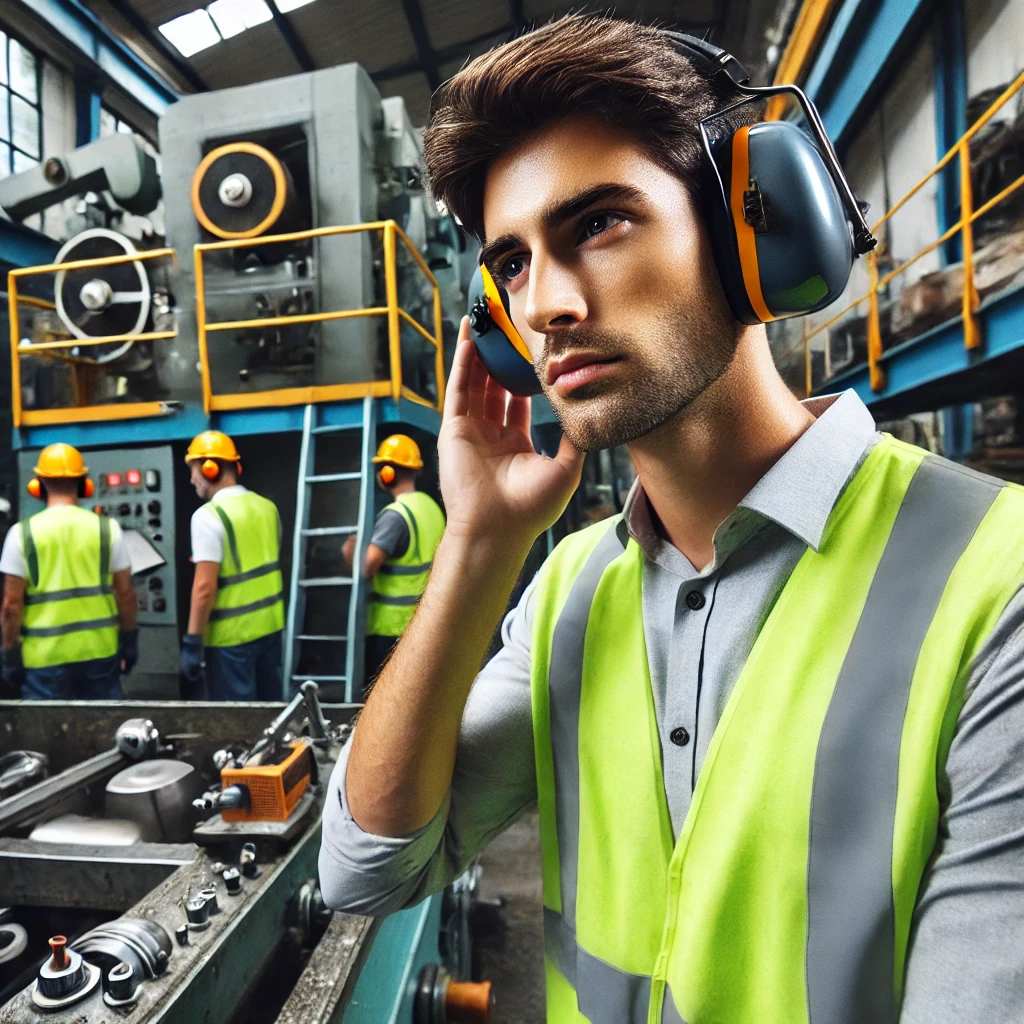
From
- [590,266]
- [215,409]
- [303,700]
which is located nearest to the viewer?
[590,266]

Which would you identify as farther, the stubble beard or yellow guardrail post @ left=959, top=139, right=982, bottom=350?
yellow guardrail post @ left=959, top=139, right=982, bottom=350

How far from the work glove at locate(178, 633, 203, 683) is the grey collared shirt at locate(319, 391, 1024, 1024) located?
2331 millimetres

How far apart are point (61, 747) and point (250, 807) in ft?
3.78

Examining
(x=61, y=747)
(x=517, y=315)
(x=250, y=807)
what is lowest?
(x=61, y=747)

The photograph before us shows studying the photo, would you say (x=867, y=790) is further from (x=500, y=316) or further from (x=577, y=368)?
(x=500, y=316)

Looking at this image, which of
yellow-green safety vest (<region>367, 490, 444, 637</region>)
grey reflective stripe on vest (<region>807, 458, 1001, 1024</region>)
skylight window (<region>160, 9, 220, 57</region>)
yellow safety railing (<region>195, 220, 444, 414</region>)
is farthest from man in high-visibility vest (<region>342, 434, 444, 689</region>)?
grey reflective stripe on vest (<region>807, 458, 1001, 1024</region>)

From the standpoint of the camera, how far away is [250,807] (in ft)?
3.76

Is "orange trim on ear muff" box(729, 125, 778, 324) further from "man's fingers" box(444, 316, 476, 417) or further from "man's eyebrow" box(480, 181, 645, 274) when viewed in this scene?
"man's fingers" box(444, 316, 476, 417)

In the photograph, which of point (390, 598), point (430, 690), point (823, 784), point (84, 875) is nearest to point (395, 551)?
point (390, 598)

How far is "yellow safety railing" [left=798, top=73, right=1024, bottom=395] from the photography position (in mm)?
1217

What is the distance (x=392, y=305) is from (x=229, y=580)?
143 centimetres

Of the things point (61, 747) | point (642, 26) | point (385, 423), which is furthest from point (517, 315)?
point (385, 423)

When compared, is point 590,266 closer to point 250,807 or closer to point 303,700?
point 250,807

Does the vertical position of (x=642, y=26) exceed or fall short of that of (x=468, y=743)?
it exceeds it
